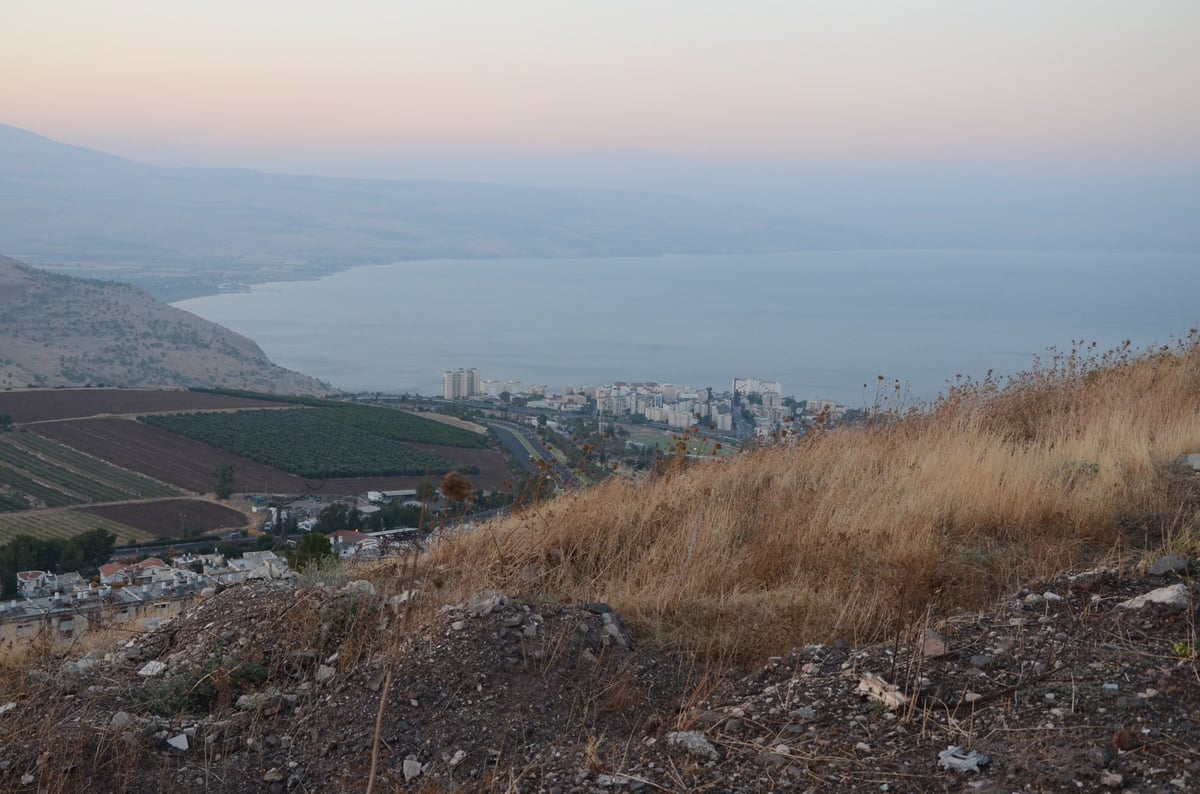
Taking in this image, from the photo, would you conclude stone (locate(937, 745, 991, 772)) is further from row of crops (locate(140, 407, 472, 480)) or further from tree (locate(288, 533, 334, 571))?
row of crops (locate(140, 407, 472, 480))

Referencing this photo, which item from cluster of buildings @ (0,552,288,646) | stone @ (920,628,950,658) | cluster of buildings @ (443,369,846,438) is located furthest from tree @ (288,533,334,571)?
cluster of buildings @ (443,369,846,438)

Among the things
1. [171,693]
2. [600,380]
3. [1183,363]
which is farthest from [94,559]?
[600,380]

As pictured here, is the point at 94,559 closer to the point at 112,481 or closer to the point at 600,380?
the point at 112,481

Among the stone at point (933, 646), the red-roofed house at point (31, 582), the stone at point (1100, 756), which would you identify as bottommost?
the red-roofed house at point (31, 582)

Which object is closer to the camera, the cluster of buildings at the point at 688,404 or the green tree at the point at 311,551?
the green tree at the point at 311,551

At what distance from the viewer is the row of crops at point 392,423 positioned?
32.1m

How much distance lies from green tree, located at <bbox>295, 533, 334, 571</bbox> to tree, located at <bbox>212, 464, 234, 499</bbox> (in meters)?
20.5

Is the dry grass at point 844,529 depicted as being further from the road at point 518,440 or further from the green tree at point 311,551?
the road at point 518,440

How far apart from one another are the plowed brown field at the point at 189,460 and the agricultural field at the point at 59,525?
148 inches

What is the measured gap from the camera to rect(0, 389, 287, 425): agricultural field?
3444 centimetres

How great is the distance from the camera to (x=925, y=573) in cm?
457

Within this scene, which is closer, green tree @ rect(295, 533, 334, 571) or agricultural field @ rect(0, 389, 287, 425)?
green tree @ rect(295, 533, 334, 571)

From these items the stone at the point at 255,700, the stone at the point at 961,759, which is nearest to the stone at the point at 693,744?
the stone at the point at 961,759

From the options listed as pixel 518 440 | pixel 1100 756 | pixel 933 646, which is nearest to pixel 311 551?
pixel 933 646
